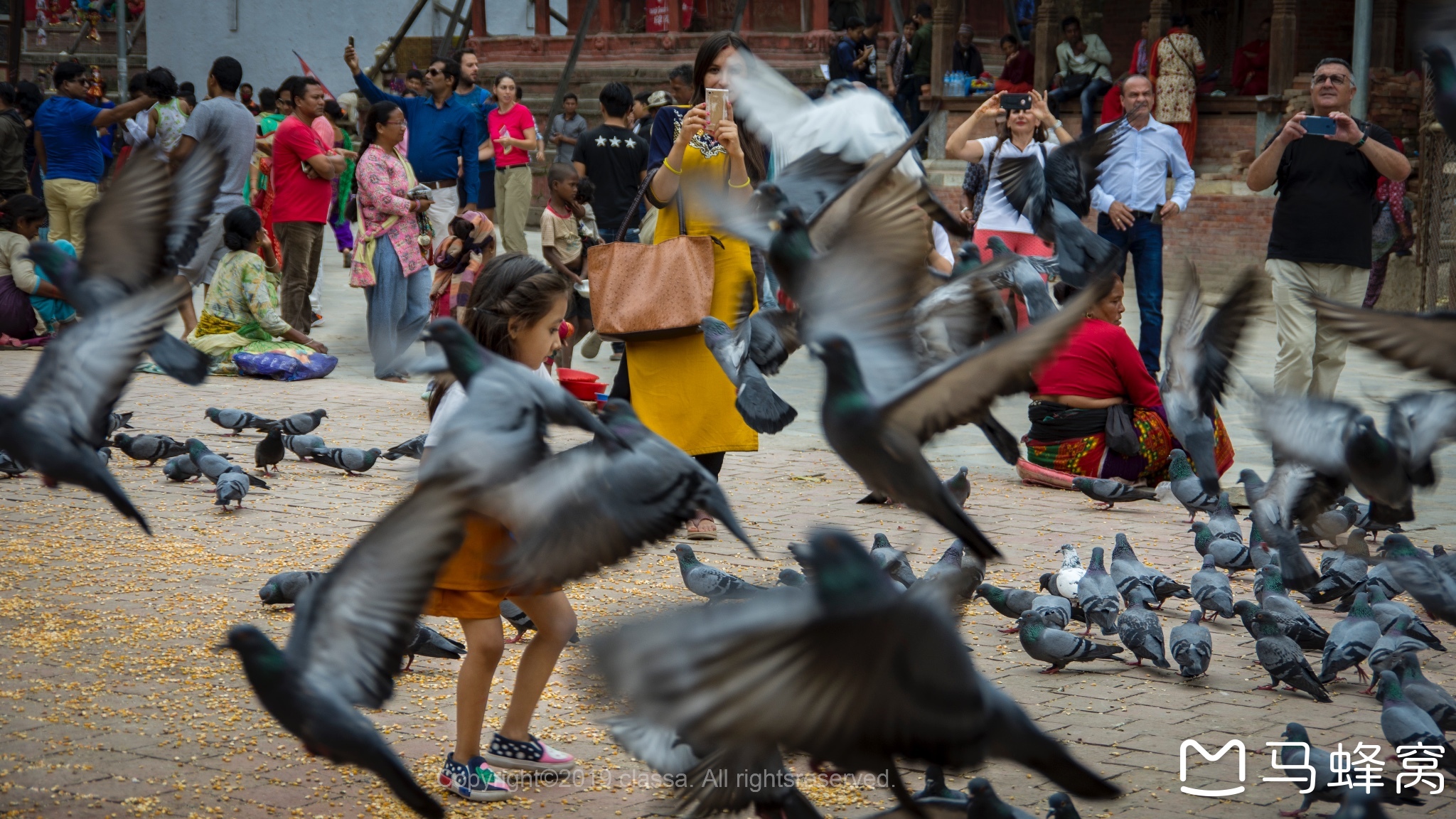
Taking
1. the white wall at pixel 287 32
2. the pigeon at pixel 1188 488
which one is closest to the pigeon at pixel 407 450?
the pigeon at pixel 1188 488

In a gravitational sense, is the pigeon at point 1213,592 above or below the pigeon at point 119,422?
below

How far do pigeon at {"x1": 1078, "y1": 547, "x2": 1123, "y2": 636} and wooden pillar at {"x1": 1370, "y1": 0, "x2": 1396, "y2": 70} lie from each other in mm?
13434

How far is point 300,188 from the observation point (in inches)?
437

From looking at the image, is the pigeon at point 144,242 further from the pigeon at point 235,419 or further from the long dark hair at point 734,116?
the pigeon at point 235,419

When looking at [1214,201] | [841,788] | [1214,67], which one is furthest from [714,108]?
[1214,67]

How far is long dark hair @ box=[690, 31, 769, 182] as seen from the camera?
18.6 feet

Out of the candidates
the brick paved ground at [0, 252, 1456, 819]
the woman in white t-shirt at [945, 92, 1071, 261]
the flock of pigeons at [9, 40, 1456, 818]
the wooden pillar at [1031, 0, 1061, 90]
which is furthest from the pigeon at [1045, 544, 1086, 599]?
the wooden pillar at [1031, 0, 1061, 90]

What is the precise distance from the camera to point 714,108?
18.1 feet

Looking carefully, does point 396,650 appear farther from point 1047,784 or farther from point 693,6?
point 693,6

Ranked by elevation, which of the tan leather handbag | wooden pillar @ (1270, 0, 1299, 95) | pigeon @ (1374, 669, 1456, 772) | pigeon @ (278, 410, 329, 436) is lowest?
pigeon @ (1374, 669, 1456, 772)

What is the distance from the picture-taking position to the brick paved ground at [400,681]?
3.55 meters

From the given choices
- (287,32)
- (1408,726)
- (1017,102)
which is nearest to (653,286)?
(1408,726)

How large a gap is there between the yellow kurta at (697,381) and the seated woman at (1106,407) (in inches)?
83.6

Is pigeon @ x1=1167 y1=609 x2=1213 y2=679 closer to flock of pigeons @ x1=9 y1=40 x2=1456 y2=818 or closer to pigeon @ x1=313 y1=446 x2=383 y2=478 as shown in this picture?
flock of pigeons @ x1=9 y1=40 x2=1456 y2=818
